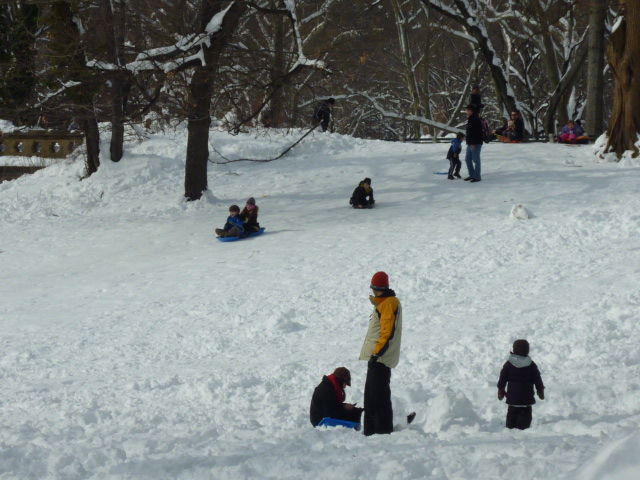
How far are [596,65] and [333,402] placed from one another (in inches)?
641

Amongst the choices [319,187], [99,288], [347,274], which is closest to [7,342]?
[99,288]

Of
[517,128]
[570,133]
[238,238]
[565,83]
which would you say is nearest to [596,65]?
[570,133]

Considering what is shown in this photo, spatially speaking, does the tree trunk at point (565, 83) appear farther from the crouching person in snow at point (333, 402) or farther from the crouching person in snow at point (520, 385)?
the crouching person in snow at point (333, 402)

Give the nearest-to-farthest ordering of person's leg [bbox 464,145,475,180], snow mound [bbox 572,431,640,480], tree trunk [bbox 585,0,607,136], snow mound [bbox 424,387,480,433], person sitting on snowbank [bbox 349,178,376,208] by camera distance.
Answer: snow mound [bbox 572,431,640,480] < snow mound [bbox 424,387,480,433] < person sitting on snowbank [bbox 349,178,376,208] < person's leg [bbox 464,145,475,180] < tree trunk [bbox 585,0,607,136]

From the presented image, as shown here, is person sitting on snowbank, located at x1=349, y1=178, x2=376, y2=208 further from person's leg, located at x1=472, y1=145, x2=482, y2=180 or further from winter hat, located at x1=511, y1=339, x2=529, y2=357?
winter hat, located at x1=511, y1=339, x2=529, y2=357

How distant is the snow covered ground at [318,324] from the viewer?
5.91 meters

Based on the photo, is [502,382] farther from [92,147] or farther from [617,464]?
[92,147]

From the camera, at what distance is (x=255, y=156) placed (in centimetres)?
→ 2262

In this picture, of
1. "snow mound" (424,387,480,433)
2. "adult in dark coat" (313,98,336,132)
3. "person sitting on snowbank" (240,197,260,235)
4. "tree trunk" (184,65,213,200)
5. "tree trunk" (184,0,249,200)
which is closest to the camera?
"snow mound" (424,387,480,433)

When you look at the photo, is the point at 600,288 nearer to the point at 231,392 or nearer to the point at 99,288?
the point at 231,392

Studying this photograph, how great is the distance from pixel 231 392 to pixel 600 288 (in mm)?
5477

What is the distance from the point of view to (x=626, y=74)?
17641 mm

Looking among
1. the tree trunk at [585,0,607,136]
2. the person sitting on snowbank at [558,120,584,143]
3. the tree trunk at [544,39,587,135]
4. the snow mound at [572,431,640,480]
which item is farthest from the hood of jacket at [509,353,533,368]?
the tree trunk at [544,39,587,135]

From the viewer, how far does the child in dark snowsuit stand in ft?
57.5
